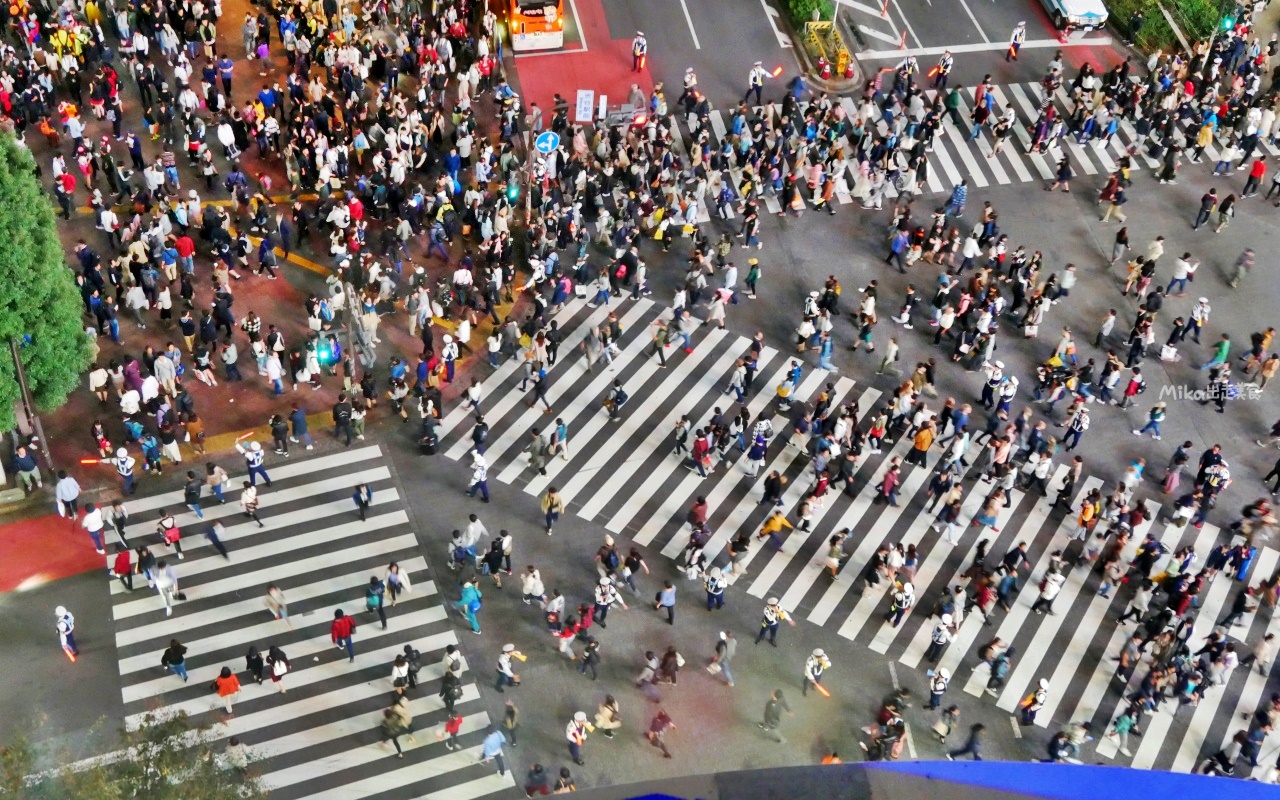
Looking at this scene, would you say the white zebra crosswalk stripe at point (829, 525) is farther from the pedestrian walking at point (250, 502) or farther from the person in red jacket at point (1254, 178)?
the person in red jacket at point (1254, 178)

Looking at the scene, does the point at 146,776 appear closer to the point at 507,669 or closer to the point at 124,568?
the point at 507,669

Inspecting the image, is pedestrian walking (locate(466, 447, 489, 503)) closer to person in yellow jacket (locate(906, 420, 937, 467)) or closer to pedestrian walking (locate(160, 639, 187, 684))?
pedestrian walking (locate(160, 639, 187, 684))

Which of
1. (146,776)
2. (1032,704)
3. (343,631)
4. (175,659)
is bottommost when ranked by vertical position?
(146,776)

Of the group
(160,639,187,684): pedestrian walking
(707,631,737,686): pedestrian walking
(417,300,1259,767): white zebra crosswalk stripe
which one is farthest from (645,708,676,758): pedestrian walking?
(160,639,187,684): pedestrian walking

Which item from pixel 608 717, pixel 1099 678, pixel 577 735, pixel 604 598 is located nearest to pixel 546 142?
pixel 604 598

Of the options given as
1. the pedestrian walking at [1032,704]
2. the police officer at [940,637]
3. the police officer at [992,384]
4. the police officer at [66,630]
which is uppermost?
the police officer at [992,384]

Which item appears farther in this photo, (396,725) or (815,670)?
(815,670)

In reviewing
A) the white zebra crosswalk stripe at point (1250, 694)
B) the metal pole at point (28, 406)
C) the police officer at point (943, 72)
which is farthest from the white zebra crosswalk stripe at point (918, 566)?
the metal pole at point (28, 406)
